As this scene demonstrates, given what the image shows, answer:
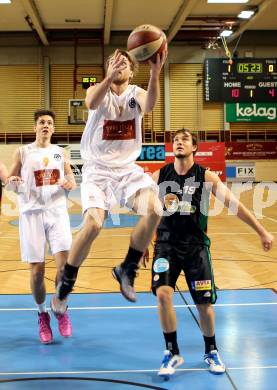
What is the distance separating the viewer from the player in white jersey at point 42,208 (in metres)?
4.96

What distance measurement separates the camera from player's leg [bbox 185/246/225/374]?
13.8ft

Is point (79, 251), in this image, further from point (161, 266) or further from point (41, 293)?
point (41, 293)

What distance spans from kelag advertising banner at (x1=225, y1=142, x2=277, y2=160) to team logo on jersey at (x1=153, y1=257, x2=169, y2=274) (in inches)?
748

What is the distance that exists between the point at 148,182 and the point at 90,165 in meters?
0.47

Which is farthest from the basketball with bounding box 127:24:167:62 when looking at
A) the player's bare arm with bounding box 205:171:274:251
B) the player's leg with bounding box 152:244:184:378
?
the player's leg with bounding box 152:244:184:378

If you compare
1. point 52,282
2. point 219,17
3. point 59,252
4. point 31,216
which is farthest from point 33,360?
point 219,17

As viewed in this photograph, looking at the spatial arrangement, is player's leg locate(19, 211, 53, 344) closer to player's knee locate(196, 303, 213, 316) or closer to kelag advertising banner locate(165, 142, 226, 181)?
player's knee locate(196, 303, 213, 316)

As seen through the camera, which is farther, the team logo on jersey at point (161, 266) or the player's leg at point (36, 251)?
the player's leg at point (36, 251)

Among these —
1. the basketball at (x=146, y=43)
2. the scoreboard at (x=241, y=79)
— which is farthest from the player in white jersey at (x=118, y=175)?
the scoreboard at (x=241, y=79)

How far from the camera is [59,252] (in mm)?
4961

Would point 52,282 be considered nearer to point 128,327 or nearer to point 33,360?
point 128,327

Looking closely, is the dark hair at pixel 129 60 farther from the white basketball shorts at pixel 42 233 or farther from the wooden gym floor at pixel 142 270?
the wooden gym floor at pixel 142 270

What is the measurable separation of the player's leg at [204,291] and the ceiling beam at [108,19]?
606 inches

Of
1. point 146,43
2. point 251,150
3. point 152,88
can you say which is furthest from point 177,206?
point 251,150
